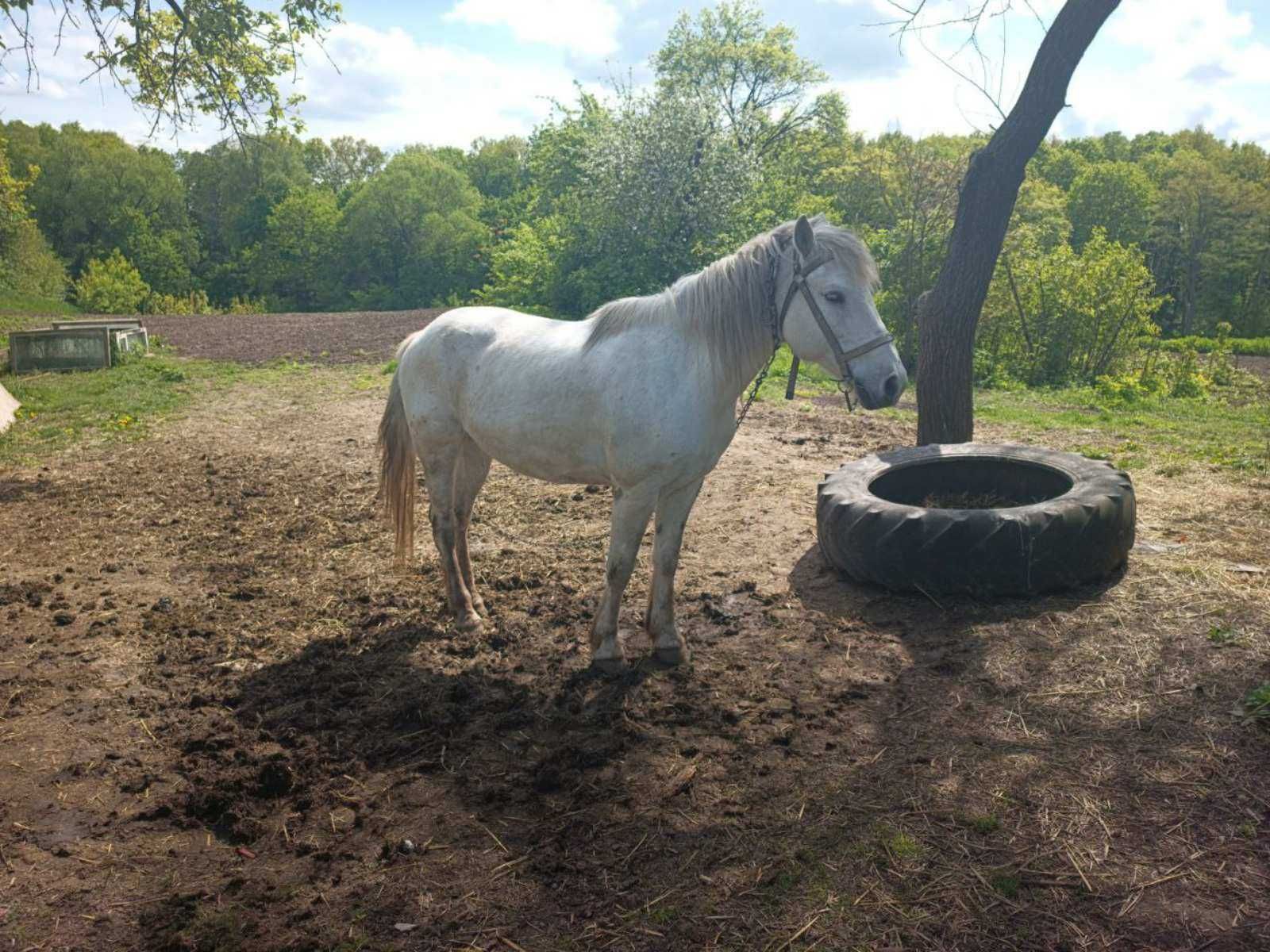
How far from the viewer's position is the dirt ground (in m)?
2.42

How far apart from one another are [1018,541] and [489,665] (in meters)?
2.73

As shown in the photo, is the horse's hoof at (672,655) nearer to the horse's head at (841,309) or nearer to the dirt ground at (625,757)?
the dirt ground at (625,757)

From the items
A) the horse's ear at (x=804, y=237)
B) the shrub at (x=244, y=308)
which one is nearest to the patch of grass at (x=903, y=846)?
the horse's ear at (x=804, y=237)

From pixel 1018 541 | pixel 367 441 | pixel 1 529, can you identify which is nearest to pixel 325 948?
pixel 1018 541

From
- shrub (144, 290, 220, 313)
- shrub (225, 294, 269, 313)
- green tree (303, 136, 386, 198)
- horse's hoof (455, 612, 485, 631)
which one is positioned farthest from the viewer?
green tree (303, 136, 386, 198)

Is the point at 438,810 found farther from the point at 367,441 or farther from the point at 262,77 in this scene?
the point at 262,77

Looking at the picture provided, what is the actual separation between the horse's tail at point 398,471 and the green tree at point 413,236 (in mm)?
44736

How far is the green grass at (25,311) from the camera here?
63.9 ft

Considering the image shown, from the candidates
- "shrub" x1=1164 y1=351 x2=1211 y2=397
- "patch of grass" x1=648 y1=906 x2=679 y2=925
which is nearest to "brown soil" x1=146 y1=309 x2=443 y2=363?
"shrub" x1=1164 y1=351 x2=1211 y2=397

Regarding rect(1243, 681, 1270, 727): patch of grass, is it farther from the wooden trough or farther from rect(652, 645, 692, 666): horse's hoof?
the wooden trough

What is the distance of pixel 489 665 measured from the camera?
410 cm

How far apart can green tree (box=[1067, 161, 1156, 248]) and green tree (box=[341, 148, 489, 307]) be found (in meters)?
33.5

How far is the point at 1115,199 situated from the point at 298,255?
47.2 meters

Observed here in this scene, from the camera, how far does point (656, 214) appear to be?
18.5 m
